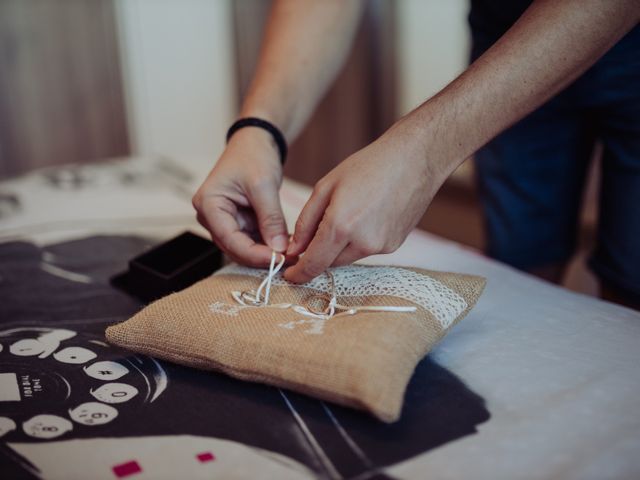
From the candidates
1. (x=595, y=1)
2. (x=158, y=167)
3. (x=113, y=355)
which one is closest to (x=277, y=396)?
(x=113, y=355)

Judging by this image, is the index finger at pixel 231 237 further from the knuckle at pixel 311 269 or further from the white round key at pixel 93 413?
the white round key at pixel 93 413

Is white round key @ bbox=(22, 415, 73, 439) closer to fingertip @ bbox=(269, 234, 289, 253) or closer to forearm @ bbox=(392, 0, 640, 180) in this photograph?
fingertip @ bbox=(269, 234, 289, 253)

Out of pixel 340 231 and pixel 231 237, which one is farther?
pixel 231 237

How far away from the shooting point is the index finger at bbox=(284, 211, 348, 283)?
0.66 metres

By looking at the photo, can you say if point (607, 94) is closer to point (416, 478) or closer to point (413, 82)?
point (416, 478)

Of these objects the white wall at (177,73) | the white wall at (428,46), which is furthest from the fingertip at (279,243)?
the white wall at (177,73)

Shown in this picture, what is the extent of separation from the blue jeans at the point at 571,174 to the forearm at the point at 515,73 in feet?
0.93

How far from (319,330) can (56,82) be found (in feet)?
8.42

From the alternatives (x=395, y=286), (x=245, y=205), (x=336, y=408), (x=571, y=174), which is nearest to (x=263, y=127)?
(x=245, y=205)

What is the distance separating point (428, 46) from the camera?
8.95 feet

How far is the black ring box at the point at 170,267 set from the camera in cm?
85

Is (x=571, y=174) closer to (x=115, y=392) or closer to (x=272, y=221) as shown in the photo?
(x=272, y=221)

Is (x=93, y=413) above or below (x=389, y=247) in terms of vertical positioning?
below

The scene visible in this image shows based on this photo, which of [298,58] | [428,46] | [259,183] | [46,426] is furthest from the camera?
[428,46]
